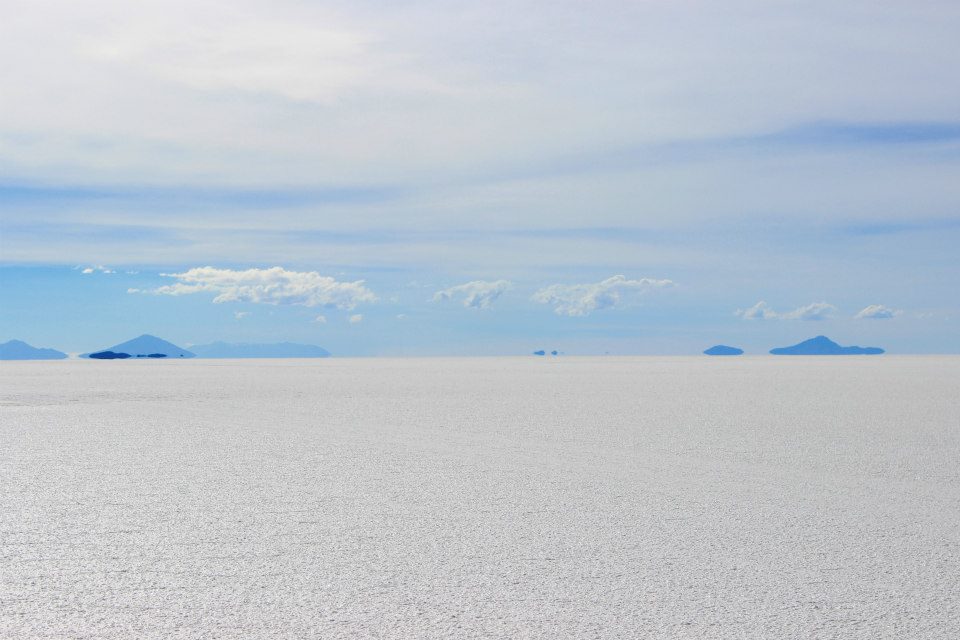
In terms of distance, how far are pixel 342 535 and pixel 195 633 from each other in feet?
6.53

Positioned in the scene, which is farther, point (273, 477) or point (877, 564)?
point (273, 477)

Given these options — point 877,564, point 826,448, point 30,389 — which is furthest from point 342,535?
point 30,389

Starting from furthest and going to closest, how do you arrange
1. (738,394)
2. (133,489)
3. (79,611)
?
(738,394)
(133,489)
(79,611)

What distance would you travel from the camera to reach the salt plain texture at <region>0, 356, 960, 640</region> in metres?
4.55

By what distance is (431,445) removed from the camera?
1113cm

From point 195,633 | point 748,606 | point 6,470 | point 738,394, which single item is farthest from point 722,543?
point 738,394

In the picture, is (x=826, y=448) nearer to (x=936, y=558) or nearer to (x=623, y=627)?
(x=936, y=558)

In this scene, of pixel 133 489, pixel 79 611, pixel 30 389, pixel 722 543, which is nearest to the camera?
pixel 79 611

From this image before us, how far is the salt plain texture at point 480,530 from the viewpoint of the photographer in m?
4.55

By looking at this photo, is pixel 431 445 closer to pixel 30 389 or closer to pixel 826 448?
pixel 826 448

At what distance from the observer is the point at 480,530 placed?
20.9ft

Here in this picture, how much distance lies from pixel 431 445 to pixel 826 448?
444 centimetres

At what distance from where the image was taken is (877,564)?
5.51 meters

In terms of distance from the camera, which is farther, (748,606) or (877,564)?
(877,564)
